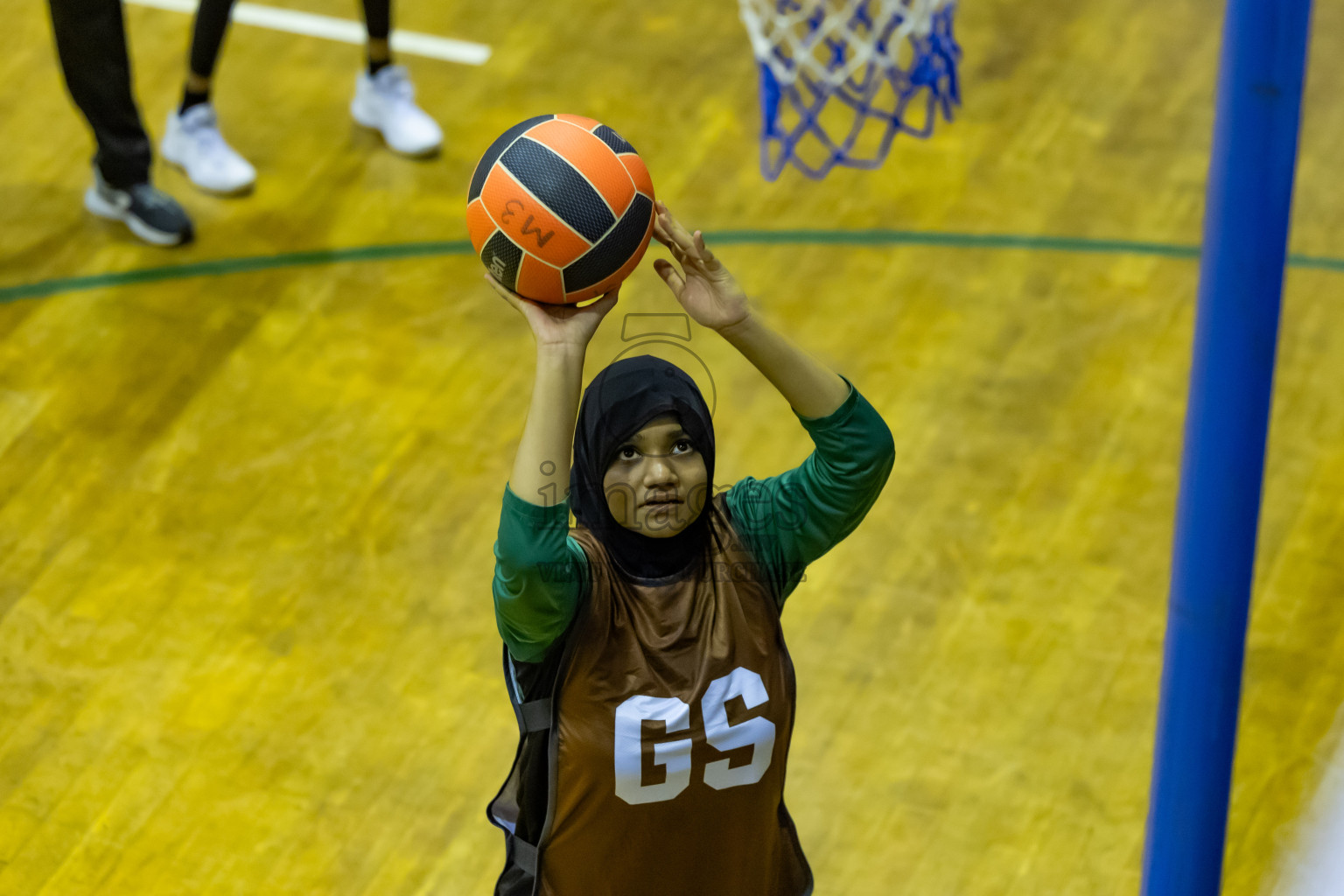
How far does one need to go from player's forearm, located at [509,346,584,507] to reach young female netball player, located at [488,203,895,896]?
16 mm

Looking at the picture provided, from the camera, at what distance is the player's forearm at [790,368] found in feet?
6.35

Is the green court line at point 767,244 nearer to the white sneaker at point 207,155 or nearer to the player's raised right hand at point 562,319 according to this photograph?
the white sneaker at point 207,155

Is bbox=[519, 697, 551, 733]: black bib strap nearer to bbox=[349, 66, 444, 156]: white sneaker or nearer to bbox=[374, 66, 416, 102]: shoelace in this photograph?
bbox=[349, 66, 444, 156]: white sneaker

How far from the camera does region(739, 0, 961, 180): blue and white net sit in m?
4.23

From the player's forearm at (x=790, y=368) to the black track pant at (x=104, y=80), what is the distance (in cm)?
295

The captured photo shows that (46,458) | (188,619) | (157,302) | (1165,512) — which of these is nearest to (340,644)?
(188,619)

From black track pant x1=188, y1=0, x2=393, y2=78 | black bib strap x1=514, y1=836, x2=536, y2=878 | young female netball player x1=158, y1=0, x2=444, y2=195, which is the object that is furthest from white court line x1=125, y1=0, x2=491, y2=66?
black bib strap x1=514, y1=836, x2=536, y2=878

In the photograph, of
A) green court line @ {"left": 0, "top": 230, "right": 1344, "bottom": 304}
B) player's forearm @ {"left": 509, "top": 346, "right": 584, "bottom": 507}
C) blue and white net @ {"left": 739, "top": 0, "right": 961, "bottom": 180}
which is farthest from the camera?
green court line @ {"left": 0, "top": 230, "right": 1344, "bottom": 304}

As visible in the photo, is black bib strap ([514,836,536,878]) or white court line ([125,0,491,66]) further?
white court line ([125,0,491,66])

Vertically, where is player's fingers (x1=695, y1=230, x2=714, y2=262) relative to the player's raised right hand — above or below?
above

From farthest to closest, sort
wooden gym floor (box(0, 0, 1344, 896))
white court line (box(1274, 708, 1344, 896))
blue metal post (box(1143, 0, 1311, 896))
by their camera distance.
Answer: wooden gym floor (box(0, 0, 1344, 896)), white court line (box(1274, 708, 1344, 896)), blue metal post (box(1143, 0, 1311, 896))

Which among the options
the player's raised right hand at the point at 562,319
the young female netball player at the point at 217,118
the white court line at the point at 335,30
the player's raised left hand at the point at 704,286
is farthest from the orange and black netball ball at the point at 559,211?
the white court line at the point at 335,30

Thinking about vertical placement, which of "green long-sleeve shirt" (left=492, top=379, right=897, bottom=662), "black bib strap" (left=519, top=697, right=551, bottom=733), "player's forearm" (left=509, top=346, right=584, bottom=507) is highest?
"player's forearm" (left=509, top=346, right=584, bottom=507)

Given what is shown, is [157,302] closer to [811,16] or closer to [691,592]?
[811,16]
